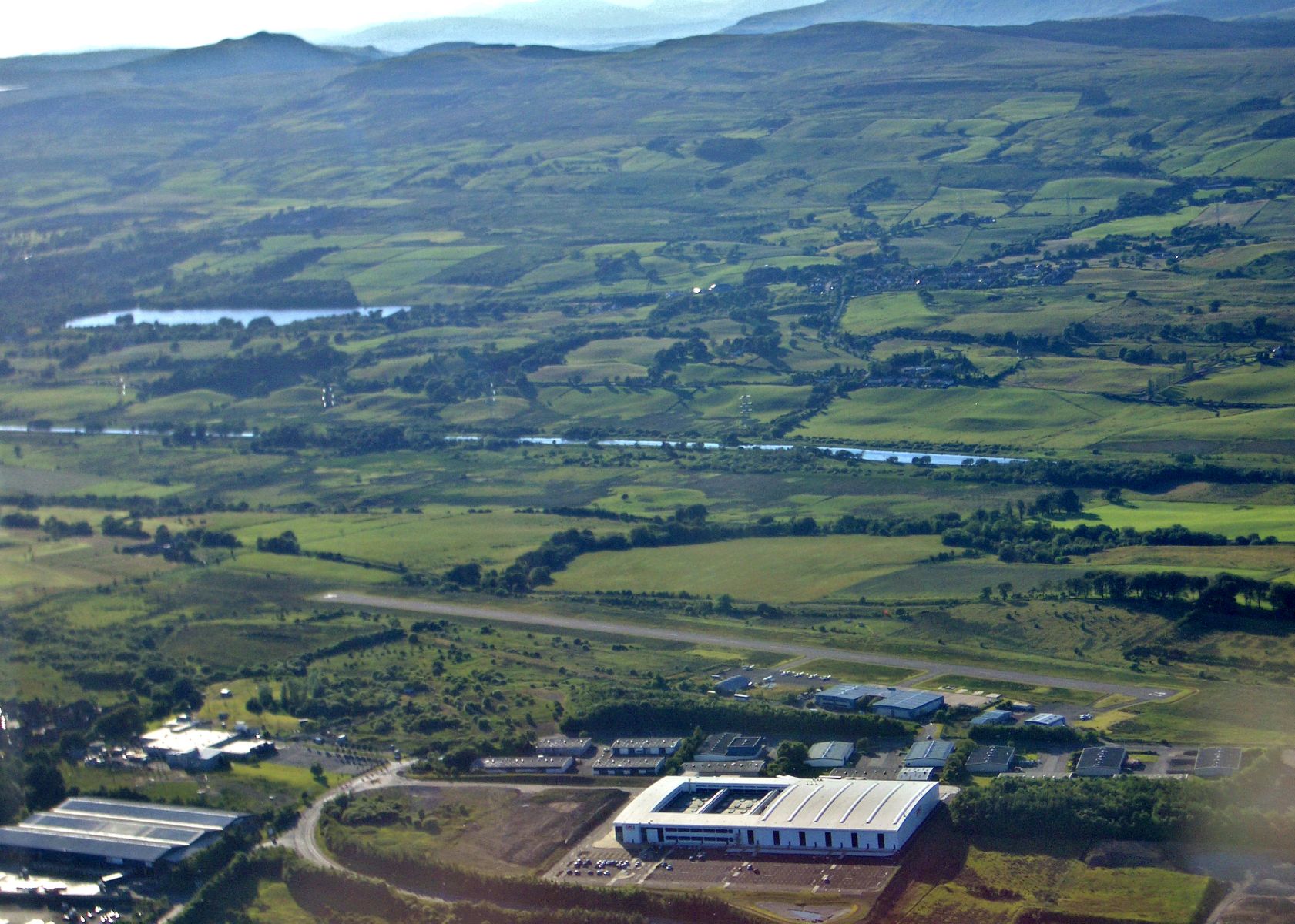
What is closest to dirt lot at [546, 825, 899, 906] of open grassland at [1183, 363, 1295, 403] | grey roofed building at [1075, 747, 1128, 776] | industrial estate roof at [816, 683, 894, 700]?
grey roofed building at [1075, 747, 1128, 776]

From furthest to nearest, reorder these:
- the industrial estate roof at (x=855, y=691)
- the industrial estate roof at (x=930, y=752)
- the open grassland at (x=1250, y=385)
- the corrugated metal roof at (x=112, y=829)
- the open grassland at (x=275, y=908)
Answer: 1. the open grassland at (x=1250, y=385)
2. the industrial estate roof at (x=855, y=691)
3. the industrial estate roof at (x=930, y=752)
4. the corrugated metal roof at (x=112, y=829)
5. the open grassland at (x=275, y=908)

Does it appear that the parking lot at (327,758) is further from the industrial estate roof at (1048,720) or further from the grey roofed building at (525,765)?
the industrial estate roof at (1048,720)

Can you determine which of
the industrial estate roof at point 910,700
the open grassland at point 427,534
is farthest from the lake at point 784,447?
the industrial estate roof at point 910,700

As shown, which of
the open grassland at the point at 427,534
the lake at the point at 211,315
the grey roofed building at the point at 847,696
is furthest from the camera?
the lake at the point at 211,315

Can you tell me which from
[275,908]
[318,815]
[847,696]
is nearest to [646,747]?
[847,696]

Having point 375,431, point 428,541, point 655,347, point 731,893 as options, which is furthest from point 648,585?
point 655,347

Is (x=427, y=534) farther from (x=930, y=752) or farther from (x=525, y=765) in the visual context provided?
(x=930, y=752)

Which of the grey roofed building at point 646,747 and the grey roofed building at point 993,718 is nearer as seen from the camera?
the grey roofed building at point 993,718

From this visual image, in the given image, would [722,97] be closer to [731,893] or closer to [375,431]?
[375,431]
